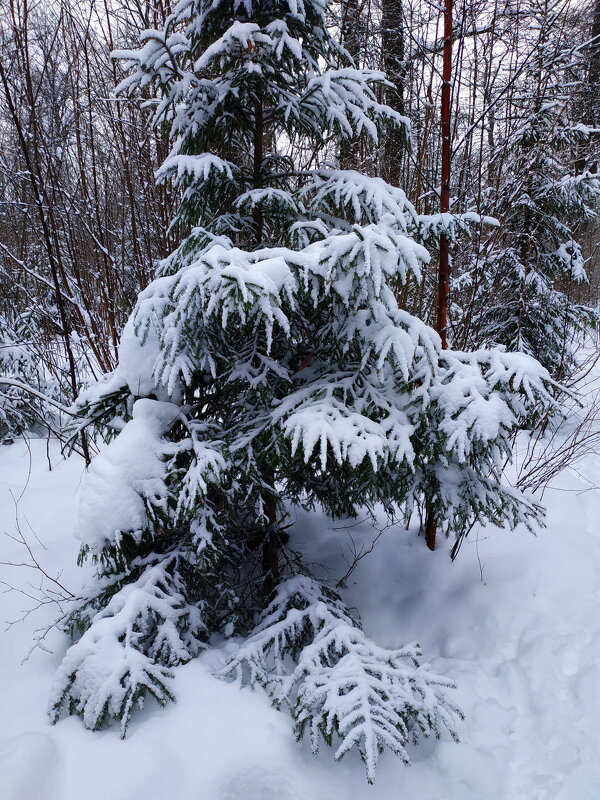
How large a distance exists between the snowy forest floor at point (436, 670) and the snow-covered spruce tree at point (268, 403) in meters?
0.16

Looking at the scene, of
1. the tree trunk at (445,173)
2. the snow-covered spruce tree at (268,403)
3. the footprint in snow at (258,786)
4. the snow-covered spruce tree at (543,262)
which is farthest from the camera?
the snow-covered spruce tree at (543,262)

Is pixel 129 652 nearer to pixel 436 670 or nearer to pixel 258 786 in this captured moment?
pixel 258 786

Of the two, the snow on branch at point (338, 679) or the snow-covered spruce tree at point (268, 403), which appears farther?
the snow-covered spruce tree at point (268, 403)

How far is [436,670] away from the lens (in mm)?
2887

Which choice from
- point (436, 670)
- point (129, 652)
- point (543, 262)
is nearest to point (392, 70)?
point (543, 262)

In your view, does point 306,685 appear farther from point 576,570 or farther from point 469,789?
point 576,570

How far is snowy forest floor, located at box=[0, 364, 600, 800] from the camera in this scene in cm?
209

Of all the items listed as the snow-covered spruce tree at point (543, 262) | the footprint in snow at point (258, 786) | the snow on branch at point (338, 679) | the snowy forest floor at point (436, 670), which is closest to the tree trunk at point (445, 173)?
the snowy forest floor at point (436, 670)

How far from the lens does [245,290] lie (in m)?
1.93

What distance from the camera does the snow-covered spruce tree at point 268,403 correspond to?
7.22 feet

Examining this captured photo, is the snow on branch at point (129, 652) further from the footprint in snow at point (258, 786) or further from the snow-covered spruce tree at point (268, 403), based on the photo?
the footprint in snow at point (258, 786)

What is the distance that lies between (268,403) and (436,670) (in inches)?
76.8

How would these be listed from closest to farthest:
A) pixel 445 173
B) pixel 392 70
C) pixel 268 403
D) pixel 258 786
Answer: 1. pixel 258 786
2. pixel 268 403
3. pixel 445 173
4. pixel 392 70

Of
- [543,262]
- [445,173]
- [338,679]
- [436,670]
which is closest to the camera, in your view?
[338,679]
